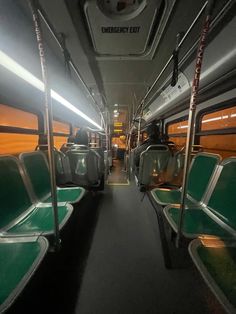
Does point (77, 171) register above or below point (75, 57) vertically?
below

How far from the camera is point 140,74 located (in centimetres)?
310

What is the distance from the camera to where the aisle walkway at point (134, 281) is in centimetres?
124

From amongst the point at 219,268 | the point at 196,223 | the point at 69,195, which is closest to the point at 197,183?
the point at 196,223

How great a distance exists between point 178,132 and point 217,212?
111 inches

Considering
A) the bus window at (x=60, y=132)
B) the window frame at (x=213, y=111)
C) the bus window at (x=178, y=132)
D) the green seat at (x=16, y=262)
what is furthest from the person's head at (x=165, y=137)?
the green seat at (x=16, y=262)

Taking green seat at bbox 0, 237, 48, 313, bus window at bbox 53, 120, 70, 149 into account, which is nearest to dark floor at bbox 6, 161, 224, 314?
green seat at bbox 0, 237, 48, 313

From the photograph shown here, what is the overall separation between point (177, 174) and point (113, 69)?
2324 mm

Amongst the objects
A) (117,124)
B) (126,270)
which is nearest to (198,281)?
(126,270)

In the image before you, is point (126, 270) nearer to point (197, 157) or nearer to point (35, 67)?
point (197, 157)

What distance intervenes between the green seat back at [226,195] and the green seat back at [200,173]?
17cm

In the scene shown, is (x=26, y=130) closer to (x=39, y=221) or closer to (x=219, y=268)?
(x=39, y=221)

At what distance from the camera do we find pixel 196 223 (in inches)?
59.9

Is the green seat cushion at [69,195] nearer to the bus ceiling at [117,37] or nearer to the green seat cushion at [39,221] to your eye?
the green seat cushion at [39,221]

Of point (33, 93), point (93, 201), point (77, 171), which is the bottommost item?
point (93, 201)
